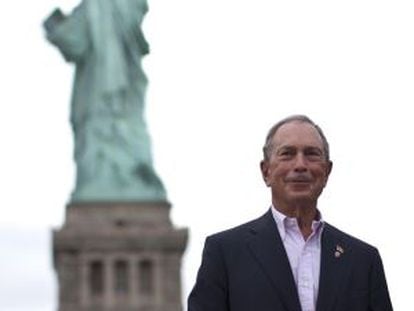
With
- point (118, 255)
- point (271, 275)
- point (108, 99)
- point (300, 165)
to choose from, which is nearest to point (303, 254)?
point (271, 275)

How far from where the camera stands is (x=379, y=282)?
561 centimetres

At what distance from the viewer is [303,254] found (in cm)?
558

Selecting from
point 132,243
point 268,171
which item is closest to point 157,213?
point 132,243

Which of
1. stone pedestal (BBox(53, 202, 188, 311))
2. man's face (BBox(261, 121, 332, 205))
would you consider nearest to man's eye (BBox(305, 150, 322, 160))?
man's face (BBox(261, 121, 332, 205))

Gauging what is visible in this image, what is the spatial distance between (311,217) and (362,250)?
0.63 feet

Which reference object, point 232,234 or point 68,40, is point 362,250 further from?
point 68,40

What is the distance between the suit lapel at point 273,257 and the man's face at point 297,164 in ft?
0.33

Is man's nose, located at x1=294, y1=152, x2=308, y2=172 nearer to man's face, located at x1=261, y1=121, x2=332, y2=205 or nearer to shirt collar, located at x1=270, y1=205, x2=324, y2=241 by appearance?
man's face, located at x1=261, y1=121, x2=332, y2=205

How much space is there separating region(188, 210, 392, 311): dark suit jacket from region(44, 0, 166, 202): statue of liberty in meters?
47.9

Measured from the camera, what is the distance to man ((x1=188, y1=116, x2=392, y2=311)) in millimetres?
5488

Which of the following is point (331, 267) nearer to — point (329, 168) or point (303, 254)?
point (303, 254)

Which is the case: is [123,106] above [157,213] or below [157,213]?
above

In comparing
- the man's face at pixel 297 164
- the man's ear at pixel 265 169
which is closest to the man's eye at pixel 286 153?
the man's face at pixel 297 164

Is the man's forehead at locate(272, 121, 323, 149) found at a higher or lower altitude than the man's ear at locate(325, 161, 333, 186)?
higher
